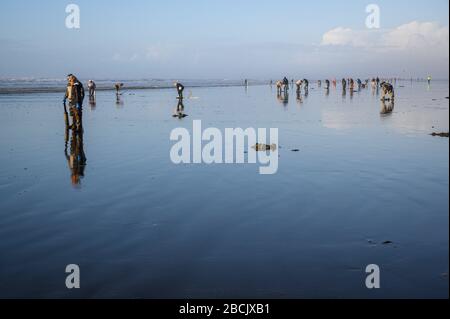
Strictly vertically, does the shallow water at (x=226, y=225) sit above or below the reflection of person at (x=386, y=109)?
below

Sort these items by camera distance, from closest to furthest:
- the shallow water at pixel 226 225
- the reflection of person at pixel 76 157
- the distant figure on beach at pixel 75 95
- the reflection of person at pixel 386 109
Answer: the shallow water at pixel 226 225, the reflection of person at pixel 76 157, the distant figure on beach at pixel 75 95, the reflection of person at pixel 386 109

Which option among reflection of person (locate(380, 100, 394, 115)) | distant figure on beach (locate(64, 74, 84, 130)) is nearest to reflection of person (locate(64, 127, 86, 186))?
distant figure on beach (locate(64, 74, 84, 130))

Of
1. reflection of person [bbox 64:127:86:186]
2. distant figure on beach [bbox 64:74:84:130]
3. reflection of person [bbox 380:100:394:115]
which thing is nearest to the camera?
reflection of person [bbox 64:127:86:186]

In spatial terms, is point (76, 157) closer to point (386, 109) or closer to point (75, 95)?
point (75, 95)

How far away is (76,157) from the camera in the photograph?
15312mm

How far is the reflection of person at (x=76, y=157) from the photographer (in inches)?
492

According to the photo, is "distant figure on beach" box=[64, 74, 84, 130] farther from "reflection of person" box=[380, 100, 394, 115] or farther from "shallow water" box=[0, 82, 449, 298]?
"reflection of person" box=[380, 100, 394, 115]

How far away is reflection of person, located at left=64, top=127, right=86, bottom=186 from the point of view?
12.5 metres

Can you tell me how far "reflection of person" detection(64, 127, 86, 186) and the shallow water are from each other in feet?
0.80

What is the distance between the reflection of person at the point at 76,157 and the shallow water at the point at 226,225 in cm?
24

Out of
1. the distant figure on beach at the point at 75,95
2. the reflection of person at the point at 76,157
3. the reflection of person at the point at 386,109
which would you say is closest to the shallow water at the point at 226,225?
the reflection of person at the point at 76,157

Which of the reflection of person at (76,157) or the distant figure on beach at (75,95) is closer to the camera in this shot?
the reflection of person at (76,157)

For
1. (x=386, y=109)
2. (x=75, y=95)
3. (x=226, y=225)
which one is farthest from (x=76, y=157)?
(x=386, y=109)

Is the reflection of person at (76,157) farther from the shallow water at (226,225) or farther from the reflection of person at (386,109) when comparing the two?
the reflection of person at (386,109)
